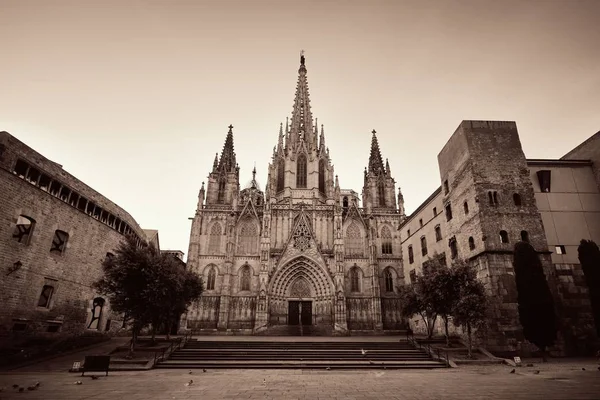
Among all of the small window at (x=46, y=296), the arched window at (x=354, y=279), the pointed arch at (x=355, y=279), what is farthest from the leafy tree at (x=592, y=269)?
the small window at (x=46, y=296)

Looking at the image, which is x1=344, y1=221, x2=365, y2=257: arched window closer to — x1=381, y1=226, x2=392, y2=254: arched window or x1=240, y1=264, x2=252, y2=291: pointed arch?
x1=381, y1=226, x2=392, y2=254: arched window

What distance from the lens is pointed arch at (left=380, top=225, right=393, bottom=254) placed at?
3859 cm

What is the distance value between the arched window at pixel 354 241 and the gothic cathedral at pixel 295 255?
0.12 m

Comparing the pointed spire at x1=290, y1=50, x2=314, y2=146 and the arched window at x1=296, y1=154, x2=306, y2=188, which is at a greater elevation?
the pointed spire at x1=290, y1=50, x2=314, y2=146

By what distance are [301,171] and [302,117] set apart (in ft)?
32.9

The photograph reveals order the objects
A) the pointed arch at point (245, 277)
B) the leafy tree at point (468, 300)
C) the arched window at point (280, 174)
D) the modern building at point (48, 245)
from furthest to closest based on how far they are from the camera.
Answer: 1. the arched window at point (280, 174)
2. the pointed arch at point (245, 277)
3. the modern building at point (48, 245)
4. the leafy tree at point (468, 300)

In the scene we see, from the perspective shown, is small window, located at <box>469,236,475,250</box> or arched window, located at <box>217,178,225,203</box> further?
arched window, located at <box>217,178,225,203</box>

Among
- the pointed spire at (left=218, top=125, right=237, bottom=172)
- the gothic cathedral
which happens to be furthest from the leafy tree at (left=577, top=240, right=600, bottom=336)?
the pointed spire at (left=218, top=125, right=237, bottom=172)

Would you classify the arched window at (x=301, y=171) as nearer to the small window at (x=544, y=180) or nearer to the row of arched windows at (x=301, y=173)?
the row of arched windows at (x=301, y=173)

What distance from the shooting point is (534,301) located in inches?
656

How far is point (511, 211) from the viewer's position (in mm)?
19375

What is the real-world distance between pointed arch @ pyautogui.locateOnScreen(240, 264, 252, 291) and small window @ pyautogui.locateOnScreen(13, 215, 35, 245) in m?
20.5

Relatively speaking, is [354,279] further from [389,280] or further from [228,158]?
[228,158]

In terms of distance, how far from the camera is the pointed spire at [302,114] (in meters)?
45.7
